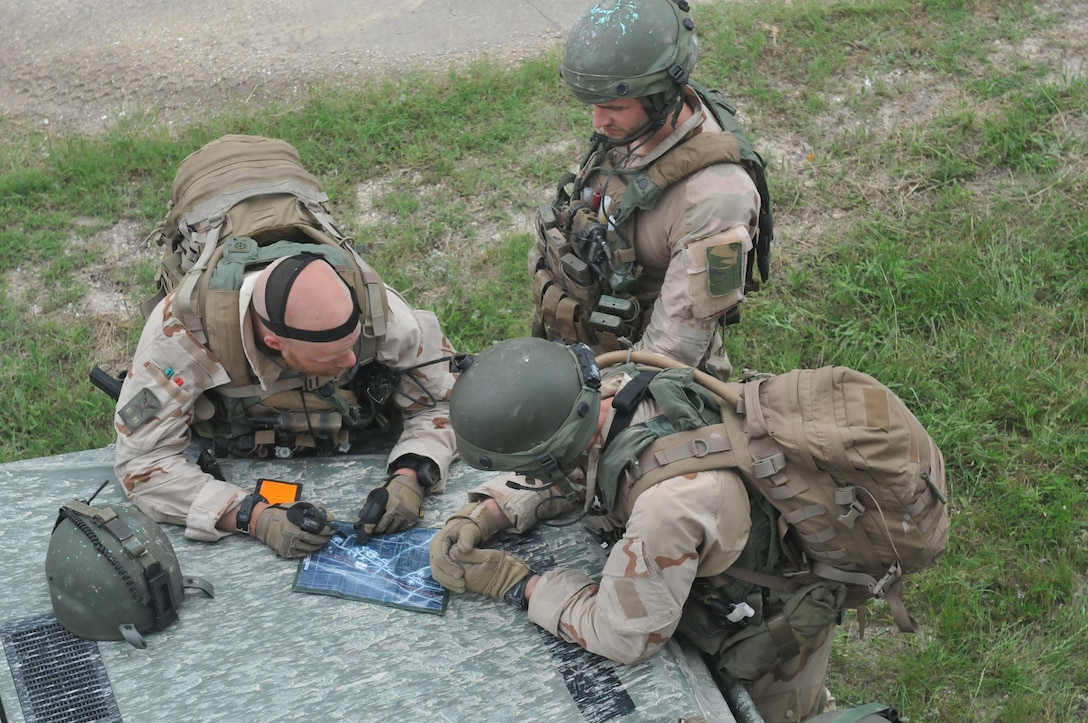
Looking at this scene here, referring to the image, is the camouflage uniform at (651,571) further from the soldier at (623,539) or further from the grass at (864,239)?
the grass at (864,239)

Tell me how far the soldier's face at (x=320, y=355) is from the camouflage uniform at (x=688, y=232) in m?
1.23

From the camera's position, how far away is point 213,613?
3.81 meters

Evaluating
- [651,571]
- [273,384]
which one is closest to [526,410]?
[651,571]

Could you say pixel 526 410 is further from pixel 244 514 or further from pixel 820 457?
pixel 244 514

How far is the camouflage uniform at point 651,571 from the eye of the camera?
10.4ft

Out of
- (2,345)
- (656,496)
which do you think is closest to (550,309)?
(656,496)

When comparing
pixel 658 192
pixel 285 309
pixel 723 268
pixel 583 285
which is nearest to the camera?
pixel 285 309

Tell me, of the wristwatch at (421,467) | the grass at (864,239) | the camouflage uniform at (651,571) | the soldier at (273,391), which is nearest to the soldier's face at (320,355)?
the soldier at (273,391)

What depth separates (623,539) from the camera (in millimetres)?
3252

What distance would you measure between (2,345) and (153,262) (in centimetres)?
101

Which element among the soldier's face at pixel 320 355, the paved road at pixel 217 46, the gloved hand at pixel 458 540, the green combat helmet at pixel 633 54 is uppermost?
the green combat helmet at pixel 633 54

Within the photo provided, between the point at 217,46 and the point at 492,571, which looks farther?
the point at 217,46

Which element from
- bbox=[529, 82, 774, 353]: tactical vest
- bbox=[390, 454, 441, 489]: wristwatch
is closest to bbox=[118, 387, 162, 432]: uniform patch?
bbox=[390, 454, 441, 489]: wristwatch

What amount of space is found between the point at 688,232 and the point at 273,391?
177 cm
